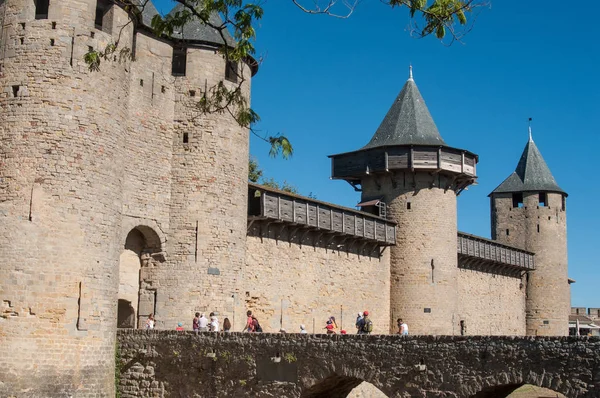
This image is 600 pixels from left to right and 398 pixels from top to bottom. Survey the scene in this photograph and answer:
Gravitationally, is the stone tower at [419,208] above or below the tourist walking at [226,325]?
above

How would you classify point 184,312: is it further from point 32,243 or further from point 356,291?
point 356,291

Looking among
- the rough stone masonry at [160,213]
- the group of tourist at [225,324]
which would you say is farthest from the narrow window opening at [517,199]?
the group of tourist at [225,324]

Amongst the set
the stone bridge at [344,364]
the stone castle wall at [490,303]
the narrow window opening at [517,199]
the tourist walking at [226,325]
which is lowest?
the stone bridge at [344,364]

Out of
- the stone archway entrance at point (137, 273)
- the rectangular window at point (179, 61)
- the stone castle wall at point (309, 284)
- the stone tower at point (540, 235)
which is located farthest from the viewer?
the stone tower at point (540, 235)

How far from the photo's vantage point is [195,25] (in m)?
22.1

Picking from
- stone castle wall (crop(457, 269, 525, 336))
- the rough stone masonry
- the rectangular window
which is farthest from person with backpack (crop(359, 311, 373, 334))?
stone castle wall (crop(457, 269, 525, 336))

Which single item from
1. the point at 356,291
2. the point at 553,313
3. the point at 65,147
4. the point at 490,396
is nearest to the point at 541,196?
the point at 553,313

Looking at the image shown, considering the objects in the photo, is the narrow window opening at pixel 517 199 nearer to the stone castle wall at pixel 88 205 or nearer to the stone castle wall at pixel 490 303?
the stone castle wall at pixel 490 303

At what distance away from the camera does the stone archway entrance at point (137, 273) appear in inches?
794

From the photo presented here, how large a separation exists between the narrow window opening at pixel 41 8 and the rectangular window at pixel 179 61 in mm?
Result: 4152

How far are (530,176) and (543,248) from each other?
365 cm

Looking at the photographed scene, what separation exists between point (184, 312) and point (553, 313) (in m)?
25.2

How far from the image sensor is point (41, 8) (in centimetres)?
1836

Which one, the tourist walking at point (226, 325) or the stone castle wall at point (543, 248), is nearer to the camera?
the tourist walking at point (226, 325)
